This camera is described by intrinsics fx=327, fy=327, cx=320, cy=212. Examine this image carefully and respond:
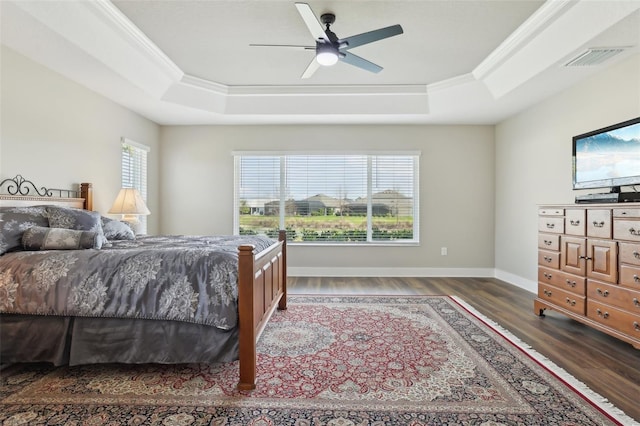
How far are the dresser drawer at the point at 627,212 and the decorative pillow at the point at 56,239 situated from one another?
3978mm

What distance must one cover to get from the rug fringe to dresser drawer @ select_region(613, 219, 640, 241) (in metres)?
1.12

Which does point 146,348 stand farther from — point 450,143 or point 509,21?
point 450,143

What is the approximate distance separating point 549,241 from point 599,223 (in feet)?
1.92

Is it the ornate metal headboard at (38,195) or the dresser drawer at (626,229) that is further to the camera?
the ornate metal headboard at (38,195)

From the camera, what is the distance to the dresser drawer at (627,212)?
243 cm

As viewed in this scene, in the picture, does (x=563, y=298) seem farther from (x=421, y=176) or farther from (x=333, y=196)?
(x=333, y=196)

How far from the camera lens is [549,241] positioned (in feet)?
10.8

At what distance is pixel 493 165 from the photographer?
17.5 feet

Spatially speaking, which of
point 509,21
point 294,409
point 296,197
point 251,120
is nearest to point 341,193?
point 296,197

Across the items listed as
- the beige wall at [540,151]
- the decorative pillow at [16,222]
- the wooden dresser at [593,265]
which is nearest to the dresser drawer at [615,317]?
the wooden dresser at [593,265]

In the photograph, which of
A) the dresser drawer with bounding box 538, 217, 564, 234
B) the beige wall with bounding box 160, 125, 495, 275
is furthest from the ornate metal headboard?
the dresser drawer with bounding box 538, 217, 564, 234

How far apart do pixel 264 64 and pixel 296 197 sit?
2.22m

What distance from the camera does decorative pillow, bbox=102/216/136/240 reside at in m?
3.03

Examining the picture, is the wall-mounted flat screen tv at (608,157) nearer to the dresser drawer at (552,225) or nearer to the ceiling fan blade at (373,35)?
the dresser drawer at (552,225)
